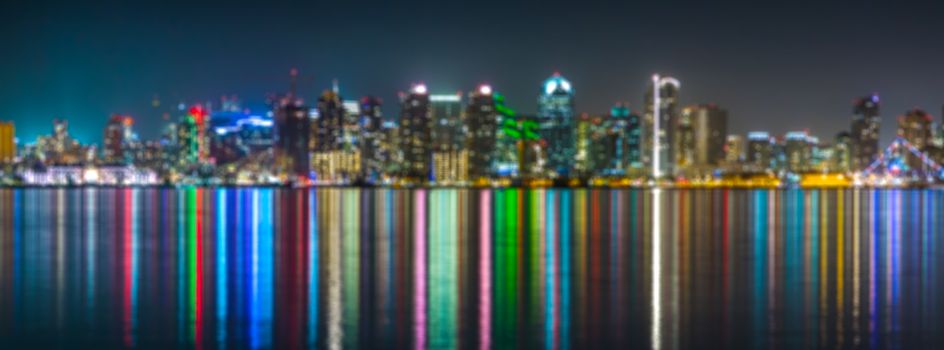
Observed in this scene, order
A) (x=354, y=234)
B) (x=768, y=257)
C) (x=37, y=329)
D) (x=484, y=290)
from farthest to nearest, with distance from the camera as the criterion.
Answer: (x=354, y=234)
(x=768, y=257)
(x=484, y=290)
(x=37, y=329)

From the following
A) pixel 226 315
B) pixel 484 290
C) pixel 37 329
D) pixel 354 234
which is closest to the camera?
pixel 37 329

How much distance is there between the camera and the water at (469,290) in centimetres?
1519

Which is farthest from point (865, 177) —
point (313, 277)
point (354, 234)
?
point (313, 277)

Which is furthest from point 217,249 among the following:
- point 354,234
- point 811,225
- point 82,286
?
point 811,225

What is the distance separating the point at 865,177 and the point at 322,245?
175355mm

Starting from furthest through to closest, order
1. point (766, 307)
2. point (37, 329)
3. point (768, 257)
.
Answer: point (768, 257) → point (766, 307) → point (37, 329)

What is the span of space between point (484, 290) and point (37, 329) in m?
7.42

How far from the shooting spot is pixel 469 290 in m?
20.4

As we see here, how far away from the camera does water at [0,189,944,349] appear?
15.2 meters

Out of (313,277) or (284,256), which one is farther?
(284,256)

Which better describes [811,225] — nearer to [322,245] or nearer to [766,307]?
[322,245]

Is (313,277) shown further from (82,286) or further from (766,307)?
(766,307)

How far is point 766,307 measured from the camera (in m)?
18.3

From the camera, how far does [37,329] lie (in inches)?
621
